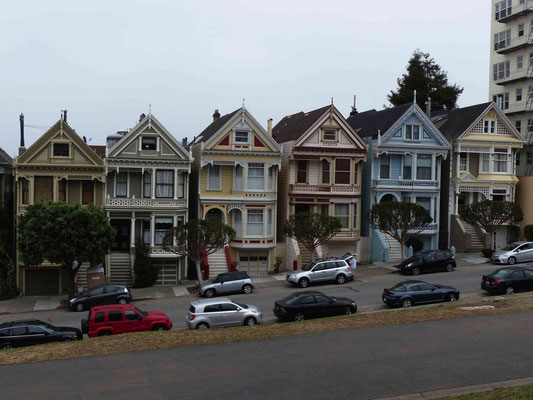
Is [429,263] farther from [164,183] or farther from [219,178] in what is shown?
[164,183]

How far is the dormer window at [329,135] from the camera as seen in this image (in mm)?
45219

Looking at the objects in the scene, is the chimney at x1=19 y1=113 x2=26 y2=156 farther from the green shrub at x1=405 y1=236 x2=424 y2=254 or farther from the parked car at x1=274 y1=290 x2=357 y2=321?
the green shrub at x1=405 y1=236 x2=424 y2=254

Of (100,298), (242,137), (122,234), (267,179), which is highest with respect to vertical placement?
(242,137)

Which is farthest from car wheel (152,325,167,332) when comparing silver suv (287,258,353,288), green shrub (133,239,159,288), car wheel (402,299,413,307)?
green shrub (133,239,159,288)

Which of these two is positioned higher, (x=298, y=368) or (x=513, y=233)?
(x=513, y=233)

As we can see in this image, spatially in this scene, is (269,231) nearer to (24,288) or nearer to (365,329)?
(24,288)

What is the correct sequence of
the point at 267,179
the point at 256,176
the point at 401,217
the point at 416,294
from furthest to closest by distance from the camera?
→ the point at 256,176 < the point at 267,179 < the point at 401,217 < the point at 416,294

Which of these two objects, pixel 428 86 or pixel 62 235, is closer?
pixel 62 235

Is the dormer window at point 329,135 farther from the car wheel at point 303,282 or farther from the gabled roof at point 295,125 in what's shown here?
the car wheel at point 303,282

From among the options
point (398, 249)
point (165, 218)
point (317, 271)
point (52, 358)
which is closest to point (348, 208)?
point (398, 249)

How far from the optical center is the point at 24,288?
40.1m

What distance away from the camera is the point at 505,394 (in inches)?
569

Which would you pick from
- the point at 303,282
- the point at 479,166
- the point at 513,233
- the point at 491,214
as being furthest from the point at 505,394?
the point at 479,166

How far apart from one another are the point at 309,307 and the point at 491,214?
2229cm
